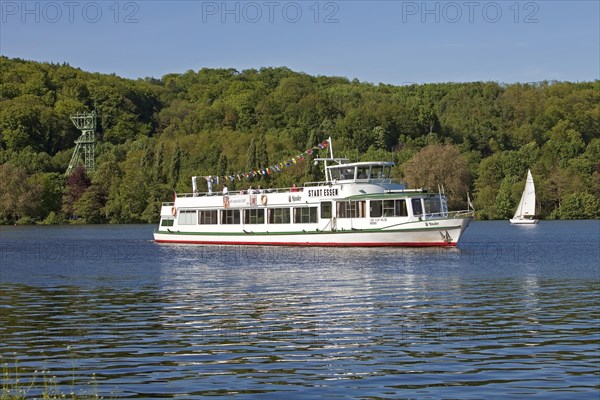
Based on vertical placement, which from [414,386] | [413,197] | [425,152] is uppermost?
[425,152]

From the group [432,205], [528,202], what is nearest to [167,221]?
[432,205]

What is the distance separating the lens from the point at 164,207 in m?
94.1

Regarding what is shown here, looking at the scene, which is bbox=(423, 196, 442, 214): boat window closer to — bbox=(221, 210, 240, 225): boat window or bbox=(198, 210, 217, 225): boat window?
bbox=(221, 210, 240, 225): boat window

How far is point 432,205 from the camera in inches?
2827

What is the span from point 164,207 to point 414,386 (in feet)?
244

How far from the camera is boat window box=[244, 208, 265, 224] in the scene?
82.8 metres

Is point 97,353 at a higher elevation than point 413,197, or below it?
below

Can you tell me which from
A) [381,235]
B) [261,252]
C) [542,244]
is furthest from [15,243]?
[542,244]

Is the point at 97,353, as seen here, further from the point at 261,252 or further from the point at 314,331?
the point at 261,252

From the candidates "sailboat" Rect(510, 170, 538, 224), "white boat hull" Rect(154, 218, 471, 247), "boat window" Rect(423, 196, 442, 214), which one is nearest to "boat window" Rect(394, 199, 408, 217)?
"white boat hull" Rect(154, 218, 471, 247)

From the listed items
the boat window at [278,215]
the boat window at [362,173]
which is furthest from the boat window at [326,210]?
the boat window at [278,215]

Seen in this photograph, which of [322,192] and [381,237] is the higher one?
[322,192]

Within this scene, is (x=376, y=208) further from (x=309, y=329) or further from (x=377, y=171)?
(x=309, y=329)

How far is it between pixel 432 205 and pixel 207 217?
25.2 metres
